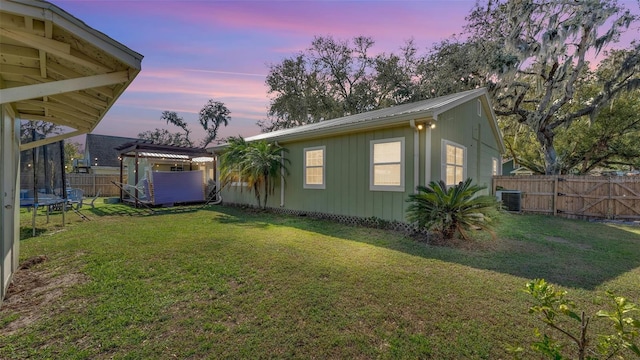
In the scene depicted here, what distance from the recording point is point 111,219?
25.2ft

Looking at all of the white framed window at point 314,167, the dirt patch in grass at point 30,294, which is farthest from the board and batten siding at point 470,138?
the dirt patch in grass at point 30,294

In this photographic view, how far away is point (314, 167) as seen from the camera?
8102 millimetres

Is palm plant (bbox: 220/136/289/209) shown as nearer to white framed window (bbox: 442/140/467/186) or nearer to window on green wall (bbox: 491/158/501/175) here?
white framed window (bbox: 442/140/467/186)

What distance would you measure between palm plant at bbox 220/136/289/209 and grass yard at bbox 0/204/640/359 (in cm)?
330

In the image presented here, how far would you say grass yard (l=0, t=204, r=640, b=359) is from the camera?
2137mm

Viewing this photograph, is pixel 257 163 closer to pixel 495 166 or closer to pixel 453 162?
pixel 453 162

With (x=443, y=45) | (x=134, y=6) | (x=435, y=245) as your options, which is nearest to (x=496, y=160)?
(x=443, y=45)

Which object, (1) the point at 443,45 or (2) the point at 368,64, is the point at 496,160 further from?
(2) the point at 368,64

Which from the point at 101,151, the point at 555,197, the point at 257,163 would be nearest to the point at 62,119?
the point at 257,163

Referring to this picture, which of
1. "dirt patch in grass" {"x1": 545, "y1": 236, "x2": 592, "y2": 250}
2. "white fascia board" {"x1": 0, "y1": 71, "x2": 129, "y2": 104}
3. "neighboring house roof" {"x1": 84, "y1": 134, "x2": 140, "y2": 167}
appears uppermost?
"neighboring house roof" {"x1": 84, "y1": 134, "x2": 140, "y2": 167}

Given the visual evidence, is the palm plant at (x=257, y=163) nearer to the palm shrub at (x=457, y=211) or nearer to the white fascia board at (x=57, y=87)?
the palm shrub at (x=457, y=211)

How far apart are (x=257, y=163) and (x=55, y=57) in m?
5.95

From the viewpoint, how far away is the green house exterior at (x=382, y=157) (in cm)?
609

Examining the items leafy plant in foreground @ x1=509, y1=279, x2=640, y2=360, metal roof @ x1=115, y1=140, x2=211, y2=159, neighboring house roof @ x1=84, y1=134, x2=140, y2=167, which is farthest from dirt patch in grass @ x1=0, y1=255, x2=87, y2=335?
neighboring house roof @ x1=84, y1=134, x2=140, y2=167
